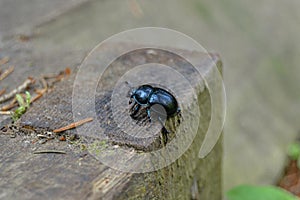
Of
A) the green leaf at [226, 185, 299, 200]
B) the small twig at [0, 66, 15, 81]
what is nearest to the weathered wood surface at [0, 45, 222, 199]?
the small twig at [0, 66, 15, 81]

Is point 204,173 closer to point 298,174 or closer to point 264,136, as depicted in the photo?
point 264,136

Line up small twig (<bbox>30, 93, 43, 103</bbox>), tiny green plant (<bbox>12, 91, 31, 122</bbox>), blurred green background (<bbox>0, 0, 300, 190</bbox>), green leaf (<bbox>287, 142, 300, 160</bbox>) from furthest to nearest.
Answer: green leaf (<bbox>287, 142, 300, 160</bbox>) → blurred green background (<bbox>0, 0, 300, 190</bbox>) → small twig (<bbox>30, 93, 43, 103</bbox>) → tiny green plant (<bbox>12, 91, 31, 122</bbox>)

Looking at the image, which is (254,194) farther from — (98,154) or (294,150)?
(294,150)

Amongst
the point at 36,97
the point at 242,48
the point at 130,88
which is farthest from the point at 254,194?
the point at 242,48

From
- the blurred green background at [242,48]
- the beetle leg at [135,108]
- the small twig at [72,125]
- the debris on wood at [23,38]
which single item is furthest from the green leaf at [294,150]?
the small twig at [72,125]

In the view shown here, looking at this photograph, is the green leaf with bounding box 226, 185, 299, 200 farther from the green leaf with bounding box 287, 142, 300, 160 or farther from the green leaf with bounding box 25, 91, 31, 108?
the green leaf with bounding box 287, 142, 300, 160

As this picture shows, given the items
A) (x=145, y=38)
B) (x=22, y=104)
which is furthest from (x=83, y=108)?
(x=145, y=38)
